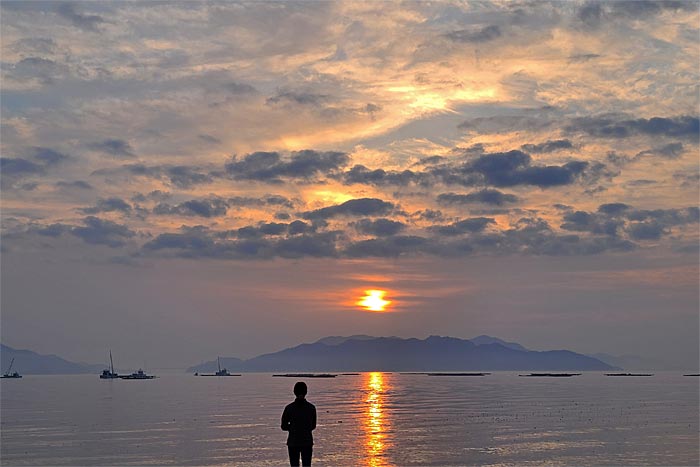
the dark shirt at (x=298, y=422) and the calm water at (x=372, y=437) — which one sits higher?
the dark shirt at (x=298, y=422)

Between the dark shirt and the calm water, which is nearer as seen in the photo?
the dark shirt

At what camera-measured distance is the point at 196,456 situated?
205 feet

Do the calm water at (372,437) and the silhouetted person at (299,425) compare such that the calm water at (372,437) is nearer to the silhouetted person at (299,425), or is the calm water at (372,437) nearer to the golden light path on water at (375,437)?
the golden light path on water at (375,437)

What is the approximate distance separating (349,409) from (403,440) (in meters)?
50.8

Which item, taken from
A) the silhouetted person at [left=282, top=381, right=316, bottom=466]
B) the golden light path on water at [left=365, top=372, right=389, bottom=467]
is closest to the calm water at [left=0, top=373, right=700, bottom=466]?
the golden light path on water at [left=365, top=372, right=389, bottom=467]

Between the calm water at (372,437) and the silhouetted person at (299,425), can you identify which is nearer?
the silhouetted person at (299,425)

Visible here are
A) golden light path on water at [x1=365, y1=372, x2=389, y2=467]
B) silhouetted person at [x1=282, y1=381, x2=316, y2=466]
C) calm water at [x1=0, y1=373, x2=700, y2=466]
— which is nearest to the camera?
silhouetted person at [x1=282, y1=381, x2=316, y2=466]

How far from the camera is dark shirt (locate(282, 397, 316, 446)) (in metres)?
24.2

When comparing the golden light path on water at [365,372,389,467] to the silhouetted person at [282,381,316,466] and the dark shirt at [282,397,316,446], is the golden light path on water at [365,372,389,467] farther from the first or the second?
the dark shirt at [282,397,316,446]

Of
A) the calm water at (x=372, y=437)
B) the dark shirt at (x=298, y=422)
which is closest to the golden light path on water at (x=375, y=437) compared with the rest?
the calm water at (x=372, y=437)

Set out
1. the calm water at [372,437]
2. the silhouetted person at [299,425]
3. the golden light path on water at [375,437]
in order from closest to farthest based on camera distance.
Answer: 1. the silhouetted person at [299,425]
2. the golden light path on water at [375,437]
3. the calm water at [372,437]

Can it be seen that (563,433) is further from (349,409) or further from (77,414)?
(77,414)

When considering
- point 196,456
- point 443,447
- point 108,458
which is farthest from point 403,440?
point 108,458

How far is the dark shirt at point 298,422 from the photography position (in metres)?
24.2
